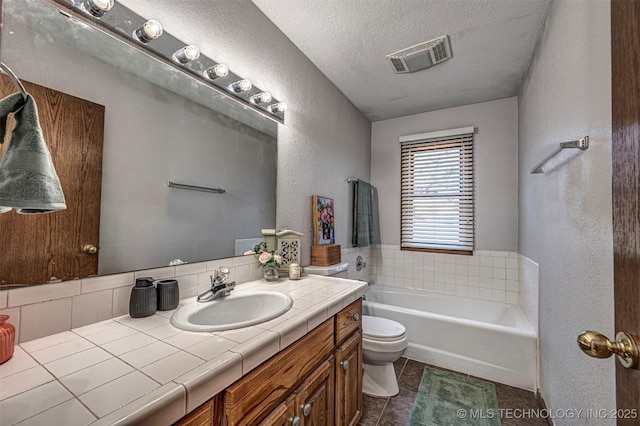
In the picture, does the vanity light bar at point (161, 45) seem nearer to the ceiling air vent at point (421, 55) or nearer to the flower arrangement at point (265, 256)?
the flower arrangement at point (265, 256)

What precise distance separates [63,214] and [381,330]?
185 cm

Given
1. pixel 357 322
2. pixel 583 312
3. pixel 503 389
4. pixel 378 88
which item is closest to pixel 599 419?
pixel 583 312

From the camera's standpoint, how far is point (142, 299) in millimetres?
950

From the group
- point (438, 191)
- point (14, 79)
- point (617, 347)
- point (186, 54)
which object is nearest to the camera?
point (617, 347)

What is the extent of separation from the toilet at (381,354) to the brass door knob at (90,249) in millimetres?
1592

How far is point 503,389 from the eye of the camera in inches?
75.3

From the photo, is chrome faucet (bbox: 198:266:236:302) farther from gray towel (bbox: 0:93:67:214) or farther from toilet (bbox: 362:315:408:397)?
toilet (bbox: 362:315:408:397)

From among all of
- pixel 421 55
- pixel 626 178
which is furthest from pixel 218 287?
pixel 421 55

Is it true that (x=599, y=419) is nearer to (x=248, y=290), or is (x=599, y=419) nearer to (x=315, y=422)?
(x=315, y=422)

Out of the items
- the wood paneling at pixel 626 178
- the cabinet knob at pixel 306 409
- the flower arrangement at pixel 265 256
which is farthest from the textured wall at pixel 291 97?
the wood paneling at pixel 626 178

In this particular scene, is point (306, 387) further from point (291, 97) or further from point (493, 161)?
point (493, 161)

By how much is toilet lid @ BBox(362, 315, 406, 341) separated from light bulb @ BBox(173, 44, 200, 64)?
1.90 metres

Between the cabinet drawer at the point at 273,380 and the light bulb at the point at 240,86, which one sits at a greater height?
the light bulb at the point at 240,86

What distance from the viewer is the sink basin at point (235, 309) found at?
973mm
